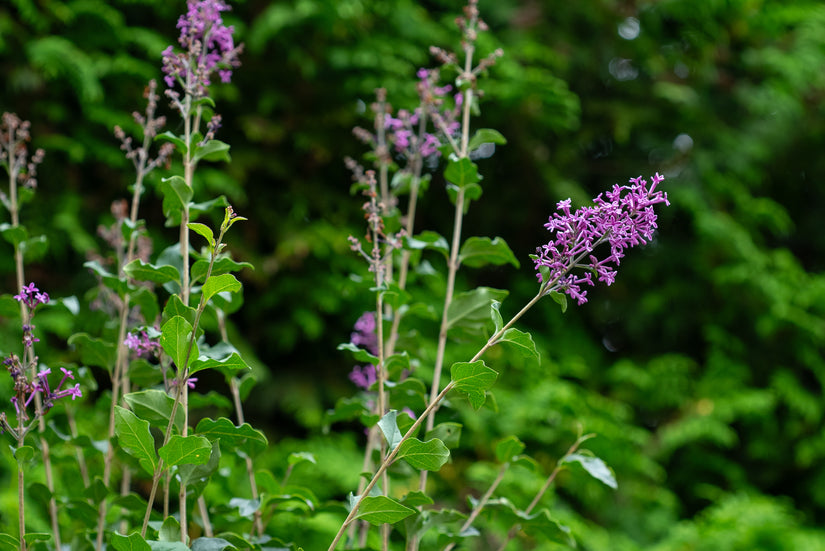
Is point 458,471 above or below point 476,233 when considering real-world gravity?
below

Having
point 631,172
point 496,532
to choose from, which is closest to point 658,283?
point 631,172

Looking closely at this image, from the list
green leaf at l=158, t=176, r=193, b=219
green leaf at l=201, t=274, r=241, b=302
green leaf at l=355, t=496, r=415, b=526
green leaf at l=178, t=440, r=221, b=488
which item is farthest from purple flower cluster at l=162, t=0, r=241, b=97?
green leaf at l=355, t=496, r=415, b=526

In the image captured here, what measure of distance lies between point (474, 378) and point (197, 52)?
1.79 ft

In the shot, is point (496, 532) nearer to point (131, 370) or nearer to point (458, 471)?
point (458, 471)

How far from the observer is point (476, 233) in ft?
10.5

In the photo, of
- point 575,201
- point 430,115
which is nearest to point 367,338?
point 430,115

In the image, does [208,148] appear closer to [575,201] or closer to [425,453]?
[425,453]

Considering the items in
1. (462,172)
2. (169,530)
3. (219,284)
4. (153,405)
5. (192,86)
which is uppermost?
(462,172)

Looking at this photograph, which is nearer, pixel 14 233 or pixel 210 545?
pixel 210 545

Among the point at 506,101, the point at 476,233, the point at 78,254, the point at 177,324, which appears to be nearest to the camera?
the point at 177,324

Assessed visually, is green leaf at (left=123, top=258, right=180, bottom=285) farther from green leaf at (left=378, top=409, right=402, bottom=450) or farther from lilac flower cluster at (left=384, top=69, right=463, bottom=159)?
lilac flower cluster at (left=384, top=69, right=463, bottom=159)

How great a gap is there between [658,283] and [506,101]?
1.27 metres

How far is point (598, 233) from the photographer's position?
2.26 ft

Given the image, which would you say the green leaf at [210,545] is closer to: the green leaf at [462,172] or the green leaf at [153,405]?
the green leaf at [153,405]
